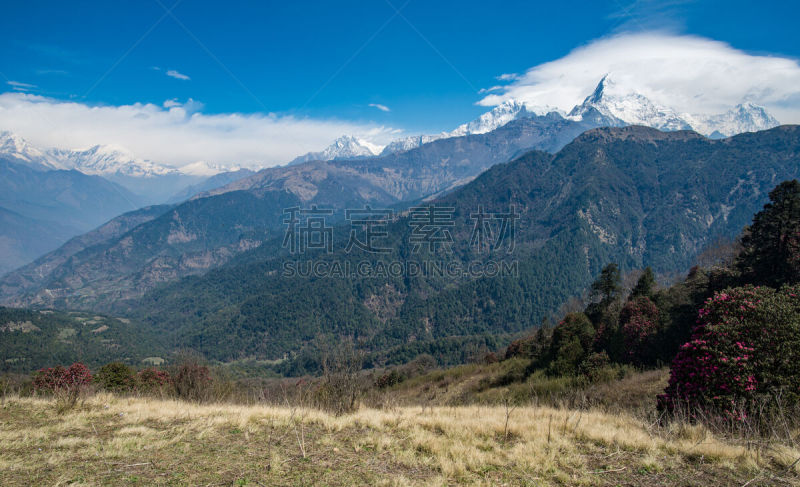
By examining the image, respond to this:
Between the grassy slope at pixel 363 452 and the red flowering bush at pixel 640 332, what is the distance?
1755cm

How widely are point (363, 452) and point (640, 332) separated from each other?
81.2 feet

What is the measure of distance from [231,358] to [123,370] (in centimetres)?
18983

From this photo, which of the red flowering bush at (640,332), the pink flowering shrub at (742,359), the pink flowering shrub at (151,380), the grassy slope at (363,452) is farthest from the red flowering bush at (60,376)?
the red flowering bush at (640,332)

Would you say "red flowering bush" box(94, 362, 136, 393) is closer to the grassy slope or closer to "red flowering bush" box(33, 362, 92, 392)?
"red flowering bush" box(33, 362, 92, 392)

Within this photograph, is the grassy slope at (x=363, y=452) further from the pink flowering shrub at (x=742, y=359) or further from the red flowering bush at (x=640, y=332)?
the red flowering bush at (x=640, y=332)

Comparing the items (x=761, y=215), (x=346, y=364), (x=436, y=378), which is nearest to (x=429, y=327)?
(x=436, y=378)

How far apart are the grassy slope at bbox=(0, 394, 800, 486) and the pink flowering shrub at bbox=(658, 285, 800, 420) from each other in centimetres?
121

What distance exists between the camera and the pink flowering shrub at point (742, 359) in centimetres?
771

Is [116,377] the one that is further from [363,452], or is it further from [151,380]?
[363,452]

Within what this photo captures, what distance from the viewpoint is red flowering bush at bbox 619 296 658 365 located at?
23609 millimetres

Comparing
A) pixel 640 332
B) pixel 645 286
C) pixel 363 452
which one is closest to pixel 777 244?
pixel 640 332

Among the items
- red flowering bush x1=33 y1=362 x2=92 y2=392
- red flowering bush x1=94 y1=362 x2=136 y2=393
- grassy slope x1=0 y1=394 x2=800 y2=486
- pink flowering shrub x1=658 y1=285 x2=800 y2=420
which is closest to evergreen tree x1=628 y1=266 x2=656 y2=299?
pink flowering shrub x1=658 y1=285 x2=800 y2=420

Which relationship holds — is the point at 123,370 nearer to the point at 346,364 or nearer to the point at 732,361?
the point at 346,364

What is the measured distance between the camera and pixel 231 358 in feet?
618
